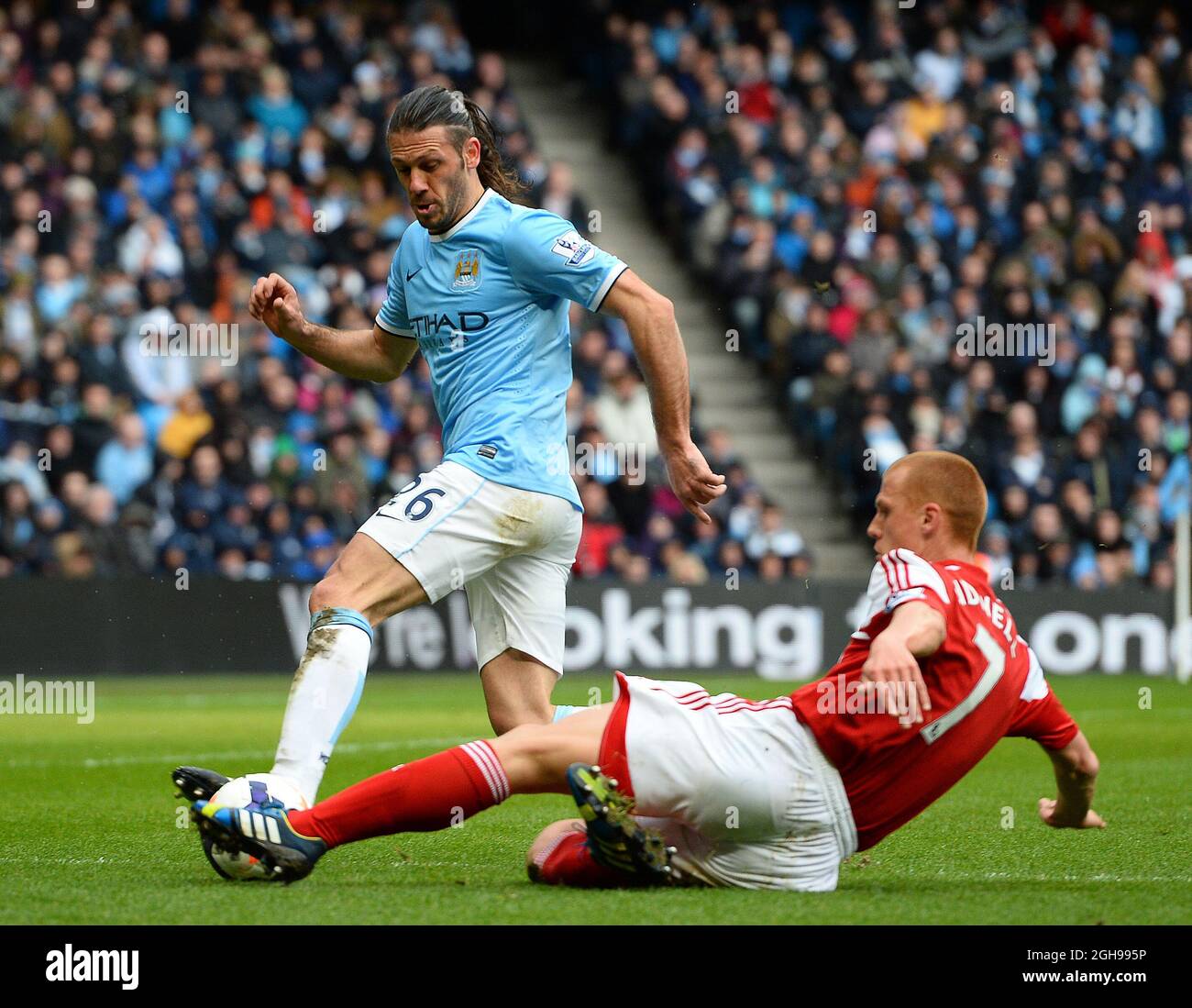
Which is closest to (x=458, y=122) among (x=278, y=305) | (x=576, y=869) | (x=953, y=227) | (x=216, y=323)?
(x=278, y=305)

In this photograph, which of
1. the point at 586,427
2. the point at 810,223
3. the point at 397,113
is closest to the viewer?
the point at 397,113

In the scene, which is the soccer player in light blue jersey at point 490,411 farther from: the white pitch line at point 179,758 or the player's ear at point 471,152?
the white pitch line at point 179,758

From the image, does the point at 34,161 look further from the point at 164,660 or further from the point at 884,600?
the point at 884,600

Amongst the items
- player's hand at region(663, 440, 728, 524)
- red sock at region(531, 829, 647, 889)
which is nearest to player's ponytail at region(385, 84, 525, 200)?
player's hand at region(663, 440, 728, 524)

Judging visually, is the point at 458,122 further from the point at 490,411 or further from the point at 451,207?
the point at 490,411

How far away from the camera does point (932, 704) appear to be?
4984 mm

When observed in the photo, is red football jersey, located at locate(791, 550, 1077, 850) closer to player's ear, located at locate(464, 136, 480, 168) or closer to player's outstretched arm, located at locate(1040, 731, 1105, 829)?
player's outstretched arm, located at locate(1040, 731, 1105, 829)

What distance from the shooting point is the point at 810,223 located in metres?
18.4

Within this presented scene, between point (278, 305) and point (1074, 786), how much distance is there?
9.48ft

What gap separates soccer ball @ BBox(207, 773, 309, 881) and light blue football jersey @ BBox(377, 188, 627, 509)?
3.71ft

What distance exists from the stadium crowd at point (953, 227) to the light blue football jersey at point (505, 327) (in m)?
11.2

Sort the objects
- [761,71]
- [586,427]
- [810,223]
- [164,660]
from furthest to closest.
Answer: [761,71] → [810,223] → [586,427] → [164,660]

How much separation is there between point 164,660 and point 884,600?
1085cm

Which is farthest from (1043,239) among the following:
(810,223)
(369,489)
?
(369,489)
